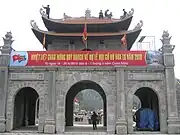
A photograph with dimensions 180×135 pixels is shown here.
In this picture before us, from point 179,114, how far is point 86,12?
44.9 feet

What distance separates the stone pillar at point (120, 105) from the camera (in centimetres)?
1556

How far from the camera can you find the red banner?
16.7 meters

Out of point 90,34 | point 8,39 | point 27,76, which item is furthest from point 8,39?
point 90,34

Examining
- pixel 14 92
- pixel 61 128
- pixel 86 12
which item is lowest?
pixel 61 128

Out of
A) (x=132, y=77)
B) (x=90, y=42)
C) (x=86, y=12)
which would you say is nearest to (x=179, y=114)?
(x=132, y=77)

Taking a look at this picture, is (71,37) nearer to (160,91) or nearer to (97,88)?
(97,88)

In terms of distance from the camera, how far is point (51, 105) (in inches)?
634

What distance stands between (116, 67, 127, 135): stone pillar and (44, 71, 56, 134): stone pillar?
419cm

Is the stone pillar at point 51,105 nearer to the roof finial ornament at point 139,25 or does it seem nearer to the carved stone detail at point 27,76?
the carved stone detail at point 27,76

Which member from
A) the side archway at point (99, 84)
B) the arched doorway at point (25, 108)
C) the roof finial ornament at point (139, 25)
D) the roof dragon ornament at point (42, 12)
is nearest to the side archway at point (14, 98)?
the arched doorway at point (25, 108)

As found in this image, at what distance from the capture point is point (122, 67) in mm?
16328

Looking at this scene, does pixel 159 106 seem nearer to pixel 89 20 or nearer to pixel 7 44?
pixel 89 20

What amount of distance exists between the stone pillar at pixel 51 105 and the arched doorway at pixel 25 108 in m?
2.89

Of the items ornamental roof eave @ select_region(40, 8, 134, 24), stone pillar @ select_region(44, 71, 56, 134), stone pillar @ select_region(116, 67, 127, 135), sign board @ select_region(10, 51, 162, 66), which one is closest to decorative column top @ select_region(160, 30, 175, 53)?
sign board @ select_region(10, 51, 162, 66)
